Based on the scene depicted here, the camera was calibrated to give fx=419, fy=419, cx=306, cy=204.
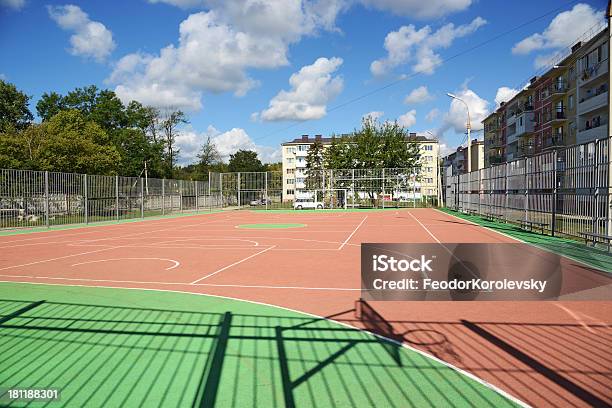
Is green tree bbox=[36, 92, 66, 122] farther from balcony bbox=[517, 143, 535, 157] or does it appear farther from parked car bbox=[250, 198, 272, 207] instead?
balcony bbox=[517, 143, 535, 157]

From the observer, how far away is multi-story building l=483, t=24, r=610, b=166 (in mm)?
39188

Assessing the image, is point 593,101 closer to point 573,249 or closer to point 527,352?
point 573,249

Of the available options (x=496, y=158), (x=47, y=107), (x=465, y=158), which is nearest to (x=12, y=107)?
(x=47, y=107)

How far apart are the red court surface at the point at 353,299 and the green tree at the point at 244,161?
7948 cm

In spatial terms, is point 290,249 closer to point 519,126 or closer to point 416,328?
point 416,328

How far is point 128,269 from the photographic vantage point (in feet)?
34.4

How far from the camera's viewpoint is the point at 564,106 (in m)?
47.9

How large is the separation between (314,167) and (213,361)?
58186mm

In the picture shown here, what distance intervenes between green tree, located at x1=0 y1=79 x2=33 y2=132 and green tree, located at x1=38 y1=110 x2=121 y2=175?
7134mm

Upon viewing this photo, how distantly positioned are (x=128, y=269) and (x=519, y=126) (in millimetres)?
59121

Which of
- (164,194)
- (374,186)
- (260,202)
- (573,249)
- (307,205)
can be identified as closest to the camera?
(573,249)

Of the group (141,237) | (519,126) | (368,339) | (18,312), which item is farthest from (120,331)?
(519,126)

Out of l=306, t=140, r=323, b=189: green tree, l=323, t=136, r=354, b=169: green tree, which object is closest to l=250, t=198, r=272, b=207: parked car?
l=306, t=140, r=323, b=189: green tree

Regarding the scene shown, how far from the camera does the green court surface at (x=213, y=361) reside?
3727 mm
